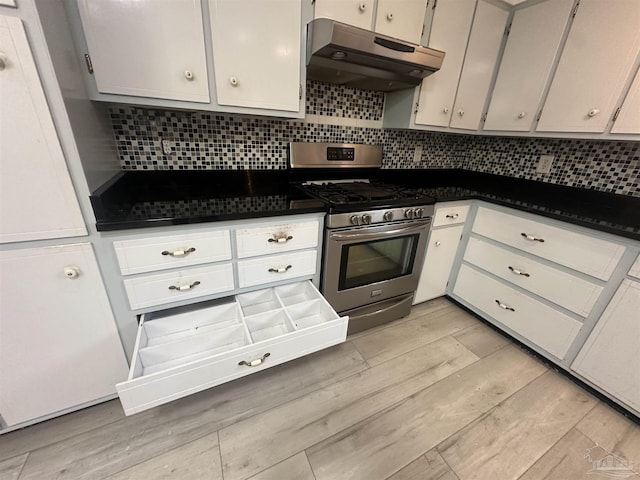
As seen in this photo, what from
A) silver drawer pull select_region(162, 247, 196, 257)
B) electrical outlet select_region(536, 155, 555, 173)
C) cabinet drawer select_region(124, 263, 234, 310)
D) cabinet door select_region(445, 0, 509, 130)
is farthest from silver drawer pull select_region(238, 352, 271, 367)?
electrical outlet select_region(536, 155, 555, 173)

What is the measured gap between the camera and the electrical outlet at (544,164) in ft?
6.15

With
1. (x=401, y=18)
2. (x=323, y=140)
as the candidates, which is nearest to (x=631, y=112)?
(x=401, y=18)

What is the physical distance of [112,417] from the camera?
3.93 feet

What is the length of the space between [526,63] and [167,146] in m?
2.32

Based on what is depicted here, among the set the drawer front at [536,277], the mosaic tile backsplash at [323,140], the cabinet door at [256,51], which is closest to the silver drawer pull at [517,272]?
the drawer front at [536,277]

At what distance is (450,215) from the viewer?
1815 mm

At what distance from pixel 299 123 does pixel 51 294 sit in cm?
152

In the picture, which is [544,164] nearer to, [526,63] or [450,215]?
[526,63]

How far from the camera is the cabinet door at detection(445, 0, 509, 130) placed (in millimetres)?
1674

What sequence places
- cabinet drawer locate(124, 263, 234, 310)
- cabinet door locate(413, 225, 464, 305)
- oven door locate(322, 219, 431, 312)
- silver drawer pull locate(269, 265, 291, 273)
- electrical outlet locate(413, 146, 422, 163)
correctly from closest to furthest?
cabinet drawer locate(124, 263, 234, 310) < silver drawer pull locate(269, 265, 291, 273) < oven door locate(322, 219, 431, 312) < cabinet door locate(413, 225, 464, 305) < electrical outlet locate(413, 146, 422, 163)

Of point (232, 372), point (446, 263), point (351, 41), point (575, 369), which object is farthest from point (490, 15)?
point (232, 372)

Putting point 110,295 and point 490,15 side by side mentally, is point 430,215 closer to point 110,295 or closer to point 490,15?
point 490,15

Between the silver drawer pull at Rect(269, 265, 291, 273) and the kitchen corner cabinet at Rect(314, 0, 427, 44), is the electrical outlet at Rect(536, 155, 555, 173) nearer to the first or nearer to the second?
the kitchen corner cabinet at Rect(314, 0, 427, 44)

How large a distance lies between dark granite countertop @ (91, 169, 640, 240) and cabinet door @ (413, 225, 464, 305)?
28 centimetres
